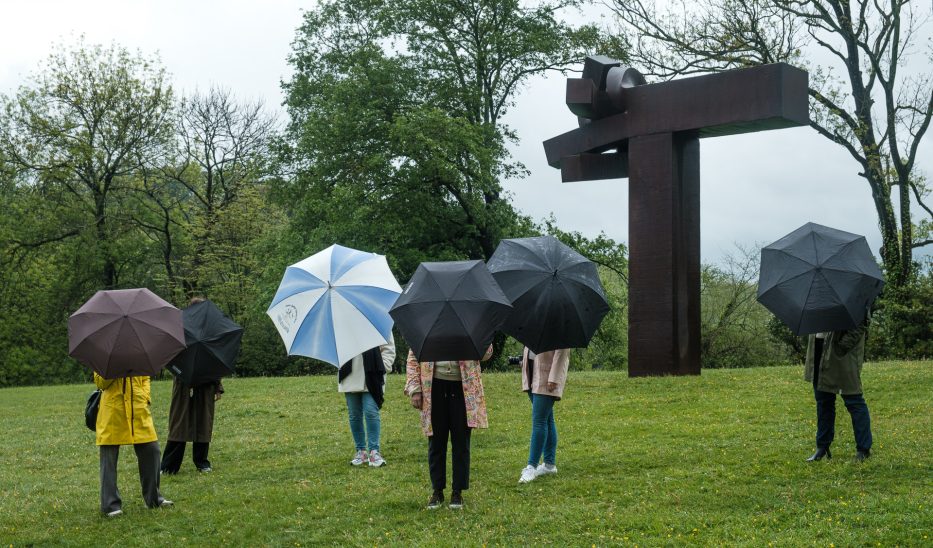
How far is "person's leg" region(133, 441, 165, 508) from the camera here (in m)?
9.36

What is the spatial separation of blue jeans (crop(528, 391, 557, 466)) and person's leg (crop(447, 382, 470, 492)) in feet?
3.40

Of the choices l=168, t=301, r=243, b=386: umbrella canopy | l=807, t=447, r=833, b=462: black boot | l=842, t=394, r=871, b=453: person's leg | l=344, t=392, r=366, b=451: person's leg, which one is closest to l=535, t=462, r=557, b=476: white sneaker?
l=344, t=392, r=366, b=451: person's leg

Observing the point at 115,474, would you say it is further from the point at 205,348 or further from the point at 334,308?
the point at 334,308

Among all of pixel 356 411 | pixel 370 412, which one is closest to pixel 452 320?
pixel 370 412

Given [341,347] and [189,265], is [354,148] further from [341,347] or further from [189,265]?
[341,347]

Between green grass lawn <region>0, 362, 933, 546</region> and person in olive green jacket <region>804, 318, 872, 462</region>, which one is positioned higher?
person in olive green jacket <region>804, 318, 872, 462</region>

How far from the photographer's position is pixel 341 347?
9.91 meters

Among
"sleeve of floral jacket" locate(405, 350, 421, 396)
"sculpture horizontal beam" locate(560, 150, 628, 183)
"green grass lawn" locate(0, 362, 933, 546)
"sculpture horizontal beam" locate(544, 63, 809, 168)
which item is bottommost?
"green grass lawn" locate(0, 362, 933, 546)

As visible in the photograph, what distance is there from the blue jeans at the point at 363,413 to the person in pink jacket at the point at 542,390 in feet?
6.82

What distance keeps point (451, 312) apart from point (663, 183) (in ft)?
37.2

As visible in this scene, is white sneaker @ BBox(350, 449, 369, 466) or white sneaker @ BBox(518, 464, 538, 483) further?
white sneaker @ BBox(350, 449, 369, 466)

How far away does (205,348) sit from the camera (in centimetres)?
1114

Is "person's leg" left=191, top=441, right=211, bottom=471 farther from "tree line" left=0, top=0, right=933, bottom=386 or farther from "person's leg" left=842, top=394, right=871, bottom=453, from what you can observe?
"tree line" left=0, top=0, right=933, bottom=386

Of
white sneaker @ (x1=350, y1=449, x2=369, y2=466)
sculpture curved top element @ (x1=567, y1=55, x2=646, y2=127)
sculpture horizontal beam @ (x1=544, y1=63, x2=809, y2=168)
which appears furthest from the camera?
sculpture curved top element @ (x1=567, y1=55, x2=646, y2=127)
